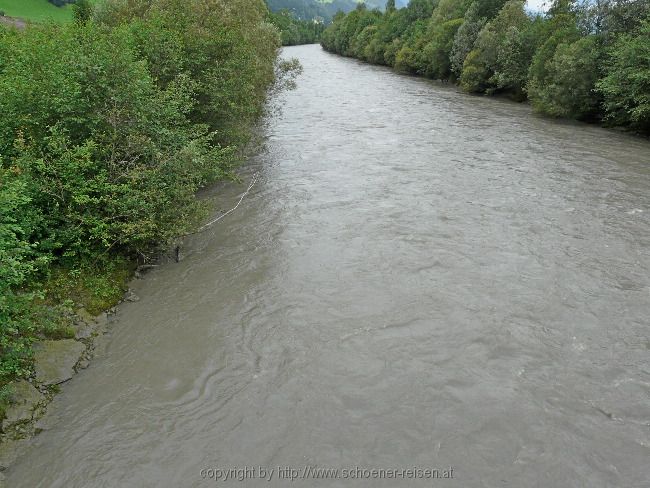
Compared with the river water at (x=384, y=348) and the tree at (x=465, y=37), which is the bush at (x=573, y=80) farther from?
the tree at (x=465, y=37)

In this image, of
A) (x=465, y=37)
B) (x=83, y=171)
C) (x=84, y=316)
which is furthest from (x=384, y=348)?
(x=465, y=37)

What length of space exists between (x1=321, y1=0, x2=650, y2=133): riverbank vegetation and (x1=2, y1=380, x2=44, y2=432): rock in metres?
32.3

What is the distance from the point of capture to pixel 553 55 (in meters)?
37.2

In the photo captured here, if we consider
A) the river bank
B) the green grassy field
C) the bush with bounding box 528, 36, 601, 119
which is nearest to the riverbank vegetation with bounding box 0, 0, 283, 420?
the river bank

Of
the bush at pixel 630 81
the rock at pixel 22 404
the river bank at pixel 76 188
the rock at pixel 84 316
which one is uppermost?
the bush at pixel 630 81

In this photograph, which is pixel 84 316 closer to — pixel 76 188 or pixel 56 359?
pixel 56 359

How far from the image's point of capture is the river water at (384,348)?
848 cm

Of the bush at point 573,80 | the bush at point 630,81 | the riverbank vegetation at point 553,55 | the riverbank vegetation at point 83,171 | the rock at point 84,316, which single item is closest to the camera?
the riverbank vegetation at point 83,171

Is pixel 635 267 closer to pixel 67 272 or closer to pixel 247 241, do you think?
pixel 247 241

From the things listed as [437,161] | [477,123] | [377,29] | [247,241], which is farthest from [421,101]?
[377,29]

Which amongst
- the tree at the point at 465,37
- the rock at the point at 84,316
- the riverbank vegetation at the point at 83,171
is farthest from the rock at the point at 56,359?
the tree at the point at 465,37

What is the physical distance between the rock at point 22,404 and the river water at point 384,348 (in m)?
0.48

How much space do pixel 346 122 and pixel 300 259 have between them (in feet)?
74.6

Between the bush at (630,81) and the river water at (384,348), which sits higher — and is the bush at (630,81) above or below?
above
